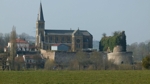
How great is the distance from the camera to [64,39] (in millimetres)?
111188

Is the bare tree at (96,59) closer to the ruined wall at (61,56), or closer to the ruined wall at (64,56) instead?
the ruined wall at (64,56)

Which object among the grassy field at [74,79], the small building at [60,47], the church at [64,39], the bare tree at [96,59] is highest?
the church at [64,39]

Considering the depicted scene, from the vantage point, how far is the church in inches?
4220

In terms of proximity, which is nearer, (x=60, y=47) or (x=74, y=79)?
(x=74, y=79)

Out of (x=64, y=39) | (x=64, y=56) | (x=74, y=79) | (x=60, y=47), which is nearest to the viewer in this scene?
(x=74, y=79)

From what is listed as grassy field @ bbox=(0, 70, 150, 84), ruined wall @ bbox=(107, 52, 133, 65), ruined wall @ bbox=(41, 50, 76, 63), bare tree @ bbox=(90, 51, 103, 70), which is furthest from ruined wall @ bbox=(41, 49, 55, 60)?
grassy field @ bbox=(0, 70, 150, 84)

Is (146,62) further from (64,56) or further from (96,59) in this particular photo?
(64,56)

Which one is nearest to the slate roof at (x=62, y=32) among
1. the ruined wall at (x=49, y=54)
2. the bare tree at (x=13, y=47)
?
the ruined wall at (x=49, y=54)

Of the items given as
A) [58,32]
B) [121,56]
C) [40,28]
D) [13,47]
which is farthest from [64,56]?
[40,28]

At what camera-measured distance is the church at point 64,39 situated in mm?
107188

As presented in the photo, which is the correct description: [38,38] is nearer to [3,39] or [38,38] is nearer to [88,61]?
[3,39]

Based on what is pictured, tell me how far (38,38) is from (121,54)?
27796mm

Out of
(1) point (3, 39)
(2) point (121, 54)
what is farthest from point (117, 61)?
(1) point (3, 39)

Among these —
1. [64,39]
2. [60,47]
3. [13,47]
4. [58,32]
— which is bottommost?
[13,47]
